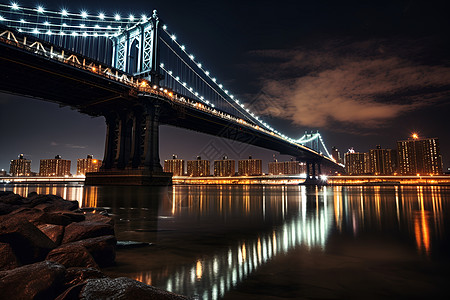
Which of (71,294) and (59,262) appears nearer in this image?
(71,294)

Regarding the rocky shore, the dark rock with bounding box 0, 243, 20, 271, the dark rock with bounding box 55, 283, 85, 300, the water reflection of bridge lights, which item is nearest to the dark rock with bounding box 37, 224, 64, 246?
the rocky shore

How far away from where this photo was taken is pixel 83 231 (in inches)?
147

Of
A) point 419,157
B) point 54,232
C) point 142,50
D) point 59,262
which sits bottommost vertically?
point 59,262

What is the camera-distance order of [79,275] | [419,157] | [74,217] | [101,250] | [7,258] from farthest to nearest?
[419,157] < [74,217] < [101,250] < [7,258] < [79,275]

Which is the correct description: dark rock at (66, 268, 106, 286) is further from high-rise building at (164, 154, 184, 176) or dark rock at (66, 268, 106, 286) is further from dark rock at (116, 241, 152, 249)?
high-rise building at (164, 154, 184, 176)

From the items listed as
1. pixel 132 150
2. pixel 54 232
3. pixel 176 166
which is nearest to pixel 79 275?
pixel 54 232

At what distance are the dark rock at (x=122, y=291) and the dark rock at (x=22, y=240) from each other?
5.04ft

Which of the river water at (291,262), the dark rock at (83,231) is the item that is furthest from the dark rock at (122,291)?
the dark rock at (83,231)

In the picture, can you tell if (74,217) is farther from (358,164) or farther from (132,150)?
(358,164)

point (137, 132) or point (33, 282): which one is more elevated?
point (137, 132)

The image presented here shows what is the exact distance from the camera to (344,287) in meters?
2.58

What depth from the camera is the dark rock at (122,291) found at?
1.78 metres

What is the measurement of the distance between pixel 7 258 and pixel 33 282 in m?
1.12

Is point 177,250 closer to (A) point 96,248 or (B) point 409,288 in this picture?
(A) point 96,248
